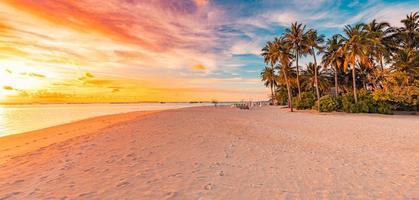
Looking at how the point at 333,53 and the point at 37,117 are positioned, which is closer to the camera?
the point at 37,117

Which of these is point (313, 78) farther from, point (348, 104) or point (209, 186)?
point (209, 186)

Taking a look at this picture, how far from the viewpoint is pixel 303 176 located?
6449mm

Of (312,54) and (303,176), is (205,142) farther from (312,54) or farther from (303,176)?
(312,54)

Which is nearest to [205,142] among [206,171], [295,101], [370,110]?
[206,171]

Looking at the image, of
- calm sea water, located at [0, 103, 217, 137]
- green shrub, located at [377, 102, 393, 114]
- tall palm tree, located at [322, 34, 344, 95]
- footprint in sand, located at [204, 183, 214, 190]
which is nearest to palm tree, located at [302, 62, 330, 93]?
tall palm tree, located at [322, 34, 344, 95]

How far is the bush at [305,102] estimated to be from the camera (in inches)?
1666

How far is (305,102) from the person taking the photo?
42844 mm

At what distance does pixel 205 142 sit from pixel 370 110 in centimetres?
3104

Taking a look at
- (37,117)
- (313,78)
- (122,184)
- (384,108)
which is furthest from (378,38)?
(37,117)

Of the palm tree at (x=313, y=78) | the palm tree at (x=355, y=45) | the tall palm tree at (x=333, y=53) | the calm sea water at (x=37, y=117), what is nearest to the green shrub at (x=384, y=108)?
the palm tree at (x=355, y=45)

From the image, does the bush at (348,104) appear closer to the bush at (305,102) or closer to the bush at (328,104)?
the bush at (328,104)

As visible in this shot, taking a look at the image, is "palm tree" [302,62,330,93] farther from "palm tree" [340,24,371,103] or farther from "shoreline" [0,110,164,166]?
"shoreline" [0,110,164,166]

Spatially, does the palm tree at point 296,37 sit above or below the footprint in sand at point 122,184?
above

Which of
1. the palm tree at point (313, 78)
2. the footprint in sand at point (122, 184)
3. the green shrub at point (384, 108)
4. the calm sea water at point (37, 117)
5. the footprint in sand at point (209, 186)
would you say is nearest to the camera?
the footprint in sand at point (209, 186)
